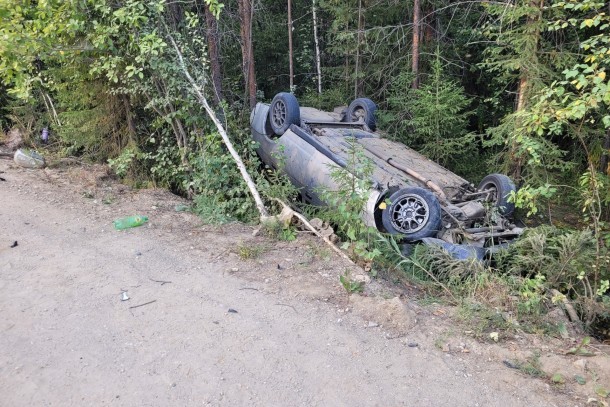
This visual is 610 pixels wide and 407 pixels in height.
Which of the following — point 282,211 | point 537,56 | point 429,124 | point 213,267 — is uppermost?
point 537,56

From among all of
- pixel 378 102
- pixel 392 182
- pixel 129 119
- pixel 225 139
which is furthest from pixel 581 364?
pixel 378 102

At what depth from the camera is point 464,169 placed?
36.9 ft

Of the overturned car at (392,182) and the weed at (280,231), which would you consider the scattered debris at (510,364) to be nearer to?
the overturned car at (392,182)

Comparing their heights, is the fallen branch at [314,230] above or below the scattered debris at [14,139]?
below

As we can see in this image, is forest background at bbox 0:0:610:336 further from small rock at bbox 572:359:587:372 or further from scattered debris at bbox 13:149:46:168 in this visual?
small rock at bbox 572:359:587:372

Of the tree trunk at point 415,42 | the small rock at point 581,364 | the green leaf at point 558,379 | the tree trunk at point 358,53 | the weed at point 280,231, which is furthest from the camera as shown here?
the tree trunk at point 358,53

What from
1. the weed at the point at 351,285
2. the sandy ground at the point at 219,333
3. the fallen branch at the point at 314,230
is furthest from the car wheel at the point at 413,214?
the weed at the point at 351,285

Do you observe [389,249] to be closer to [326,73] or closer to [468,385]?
[468,385]

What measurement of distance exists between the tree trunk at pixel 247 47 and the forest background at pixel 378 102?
0.16 feet

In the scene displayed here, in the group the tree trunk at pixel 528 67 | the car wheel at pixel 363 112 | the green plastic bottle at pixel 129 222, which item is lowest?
the green plastic bottle at pixel 129 222

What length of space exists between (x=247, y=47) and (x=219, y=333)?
8529 millimetres

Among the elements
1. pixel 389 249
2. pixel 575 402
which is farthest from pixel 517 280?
pixel 575 402

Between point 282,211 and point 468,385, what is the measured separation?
3.35 metres

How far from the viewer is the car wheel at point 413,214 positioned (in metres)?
5.85
